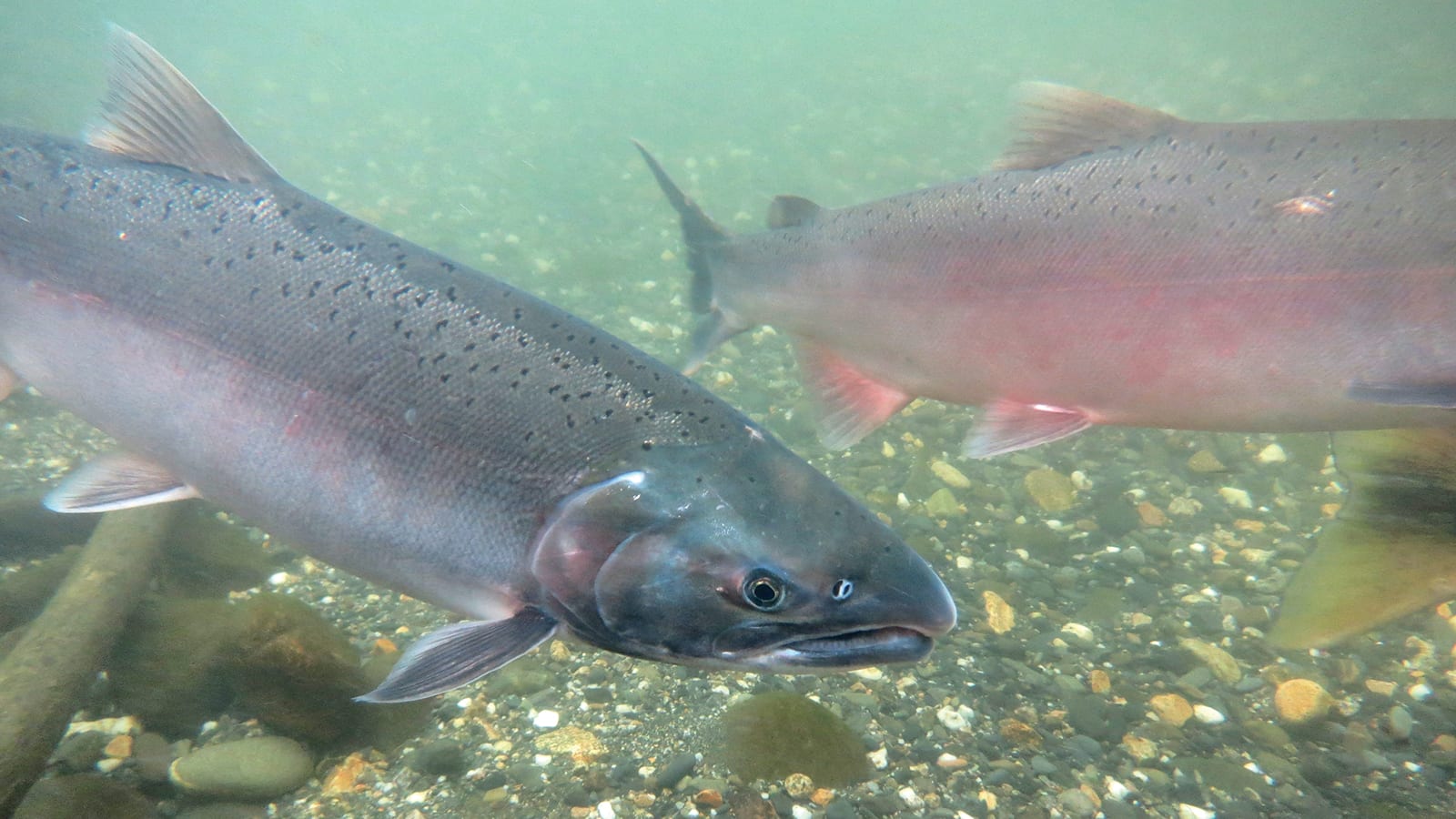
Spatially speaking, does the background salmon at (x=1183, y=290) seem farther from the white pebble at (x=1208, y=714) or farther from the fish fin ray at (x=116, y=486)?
the fish fin ray at (x=116, y=486)

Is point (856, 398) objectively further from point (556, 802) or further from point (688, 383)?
point (556, 802)

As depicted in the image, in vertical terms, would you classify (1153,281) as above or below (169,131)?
above

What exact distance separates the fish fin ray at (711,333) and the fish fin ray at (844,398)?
1.56 ft

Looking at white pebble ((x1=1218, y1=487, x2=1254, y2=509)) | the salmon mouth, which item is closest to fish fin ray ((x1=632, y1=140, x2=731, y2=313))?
the salmon mouth

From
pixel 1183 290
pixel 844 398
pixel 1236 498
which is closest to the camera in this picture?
pixel 1183 290

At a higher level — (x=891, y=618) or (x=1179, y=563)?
(x=1179, y=563)

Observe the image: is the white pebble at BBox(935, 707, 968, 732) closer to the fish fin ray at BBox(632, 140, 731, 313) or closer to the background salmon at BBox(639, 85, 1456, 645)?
the background salmon at BBox(639, 85, 1456, 645)

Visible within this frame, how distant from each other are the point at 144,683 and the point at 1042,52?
34.0 m

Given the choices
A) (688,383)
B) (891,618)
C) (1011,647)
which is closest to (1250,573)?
(1011,647)

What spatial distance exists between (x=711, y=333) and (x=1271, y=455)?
391 cm

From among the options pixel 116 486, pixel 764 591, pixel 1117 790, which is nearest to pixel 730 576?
pixel 764 591

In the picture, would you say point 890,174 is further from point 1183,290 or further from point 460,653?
point 460,653

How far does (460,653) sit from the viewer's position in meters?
1.73

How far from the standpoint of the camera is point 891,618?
1.70m
